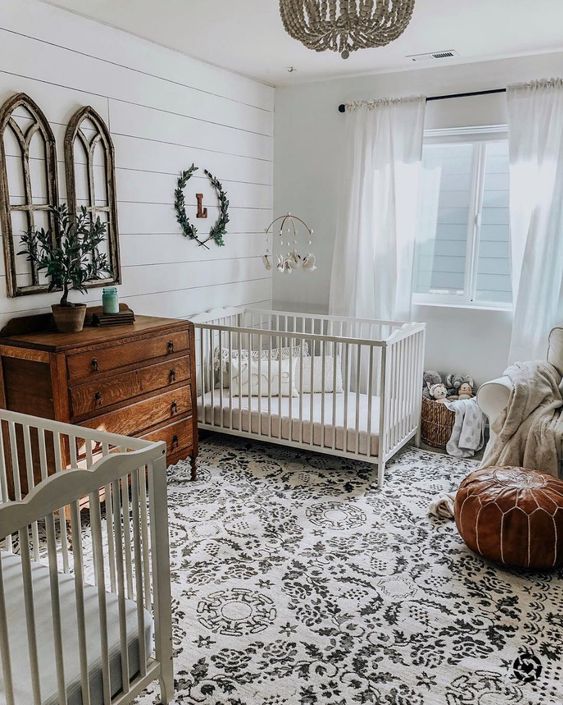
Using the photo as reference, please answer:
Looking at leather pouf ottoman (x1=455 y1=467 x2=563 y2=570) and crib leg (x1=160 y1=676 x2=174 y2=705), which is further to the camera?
leather pouf ottoman (x1=455 y1=467 x2=563 y2=570)

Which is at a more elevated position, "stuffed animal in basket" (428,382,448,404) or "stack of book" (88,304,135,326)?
"stack of book" (88,304,135,326)

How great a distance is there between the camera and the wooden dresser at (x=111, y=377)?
2.70m

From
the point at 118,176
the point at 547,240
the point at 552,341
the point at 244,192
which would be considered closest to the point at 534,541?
the point at 552,341

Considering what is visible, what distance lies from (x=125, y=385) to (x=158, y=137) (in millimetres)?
1589

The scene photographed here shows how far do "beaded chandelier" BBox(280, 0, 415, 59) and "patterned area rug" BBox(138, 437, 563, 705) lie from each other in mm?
1983

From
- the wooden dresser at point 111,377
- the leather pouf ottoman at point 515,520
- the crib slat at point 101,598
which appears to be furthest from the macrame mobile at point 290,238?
the crib slat at point 101,598

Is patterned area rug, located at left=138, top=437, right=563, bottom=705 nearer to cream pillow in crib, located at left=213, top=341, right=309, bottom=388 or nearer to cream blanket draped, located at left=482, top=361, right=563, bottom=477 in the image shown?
cream blanket draped, located at left=482, top=361, right=563, bottom=477

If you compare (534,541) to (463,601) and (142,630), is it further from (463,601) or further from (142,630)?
(142,630)

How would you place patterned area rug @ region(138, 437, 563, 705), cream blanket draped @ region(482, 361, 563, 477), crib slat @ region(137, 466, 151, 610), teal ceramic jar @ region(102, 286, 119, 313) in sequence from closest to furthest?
crib slat @ region(137, 466, 151, 610) < patterned area rug @ region(138, 437, 563, 705) < cream blanket draped @ region(482, 361, 563, 477) < teal ceramic jar @ region(102, 286, 119, 313)

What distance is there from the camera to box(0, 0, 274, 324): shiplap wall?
9.79ft

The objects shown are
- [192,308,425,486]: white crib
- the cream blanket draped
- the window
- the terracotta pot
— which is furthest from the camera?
the window

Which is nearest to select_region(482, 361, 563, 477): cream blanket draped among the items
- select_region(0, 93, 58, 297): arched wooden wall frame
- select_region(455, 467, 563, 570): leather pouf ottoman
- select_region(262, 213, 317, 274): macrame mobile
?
select_region(455, 467, 563, 570): leather pouf ottoman

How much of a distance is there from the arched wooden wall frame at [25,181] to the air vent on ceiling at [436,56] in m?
2.21

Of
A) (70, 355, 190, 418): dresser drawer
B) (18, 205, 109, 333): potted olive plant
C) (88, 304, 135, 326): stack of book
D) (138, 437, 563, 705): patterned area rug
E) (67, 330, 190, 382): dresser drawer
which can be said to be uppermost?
(18, 205, 109, 333): potted olive plant
